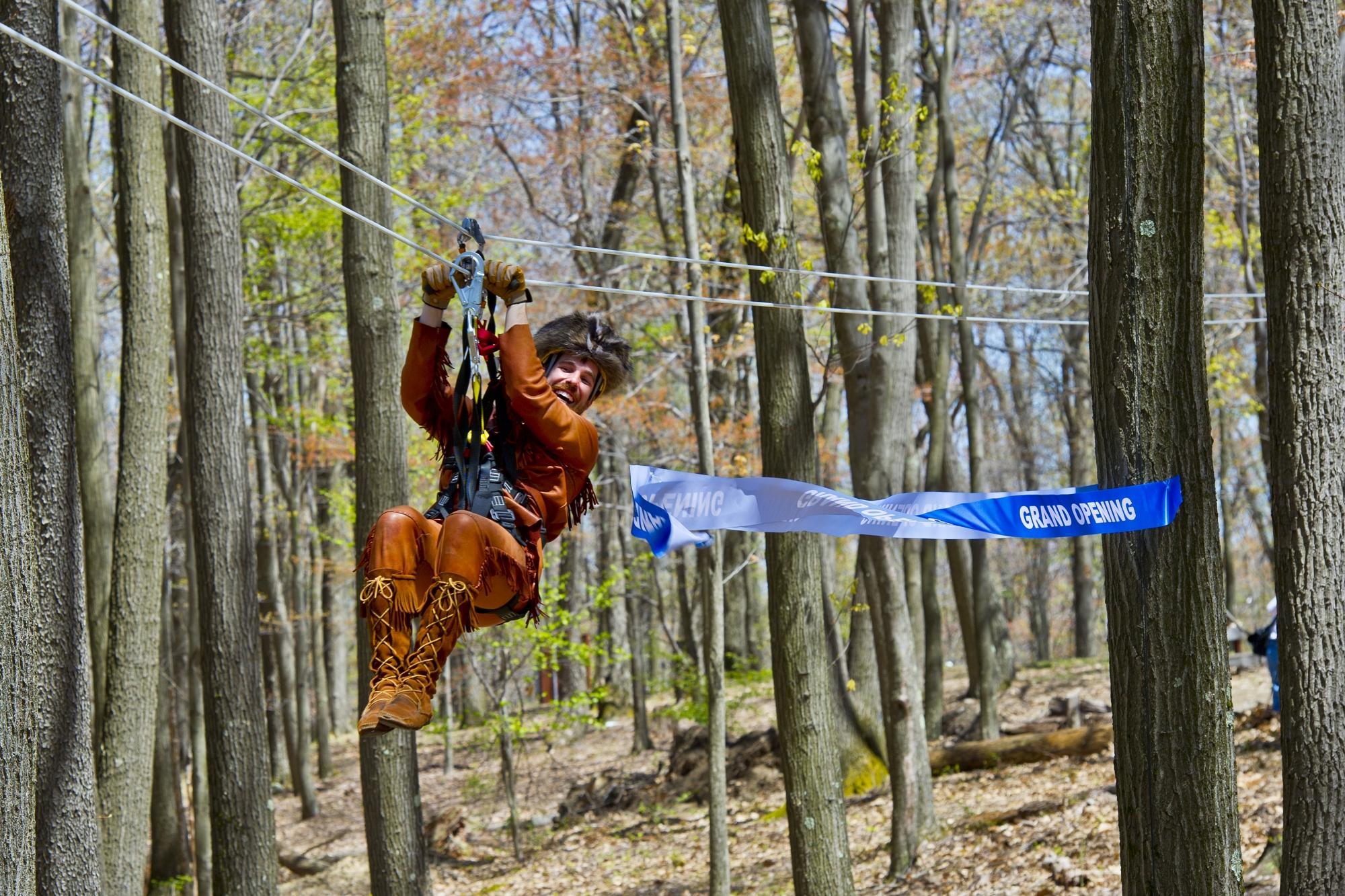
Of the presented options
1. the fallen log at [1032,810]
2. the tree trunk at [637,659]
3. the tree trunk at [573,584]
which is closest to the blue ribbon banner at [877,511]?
the fallen log at [1032,810]

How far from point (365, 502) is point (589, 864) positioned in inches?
234

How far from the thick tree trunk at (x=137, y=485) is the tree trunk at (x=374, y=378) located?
4.52 ft

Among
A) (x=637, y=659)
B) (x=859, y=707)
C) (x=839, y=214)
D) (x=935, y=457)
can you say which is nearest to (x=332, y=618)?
(x=637, y=659)

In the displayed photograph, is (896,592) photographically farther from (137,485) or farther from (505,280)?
(505,280)

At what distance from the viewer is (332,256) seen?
49.7 ft

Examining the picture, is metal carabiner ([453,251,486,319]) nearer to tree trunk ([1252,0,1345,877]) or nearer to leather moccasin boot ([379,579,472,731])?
leather moccasin boot ([379,579,472,731])

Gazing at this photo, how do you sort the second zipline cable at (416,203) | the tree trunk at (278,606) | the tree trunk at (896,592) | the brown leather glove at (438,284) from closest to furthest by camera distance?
1. the second zipline cable at (416,203)
2. the brown leather glove at (438,284)
3. the tree trunk at (896,592)
4. the tree trunk at (278,606)

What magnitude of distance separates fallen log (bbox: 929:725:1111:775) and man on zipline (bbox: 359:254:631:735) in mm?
7840

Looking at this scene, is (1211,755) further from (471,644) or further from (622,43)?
(622,43)

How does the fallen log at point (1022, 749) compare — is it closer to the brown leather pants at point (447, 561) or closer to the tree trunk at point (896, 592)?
the tree trunk at point (896, 592)

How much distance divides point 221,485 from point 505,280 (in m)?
4.02

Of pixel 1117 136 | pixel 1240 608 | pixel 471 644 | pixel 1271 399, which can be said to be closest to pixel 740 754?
pixel 471 644

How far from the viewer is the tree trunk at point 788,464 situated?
604 centimetres

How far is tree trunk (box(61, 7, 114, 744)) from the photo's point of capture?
786 centimetres
